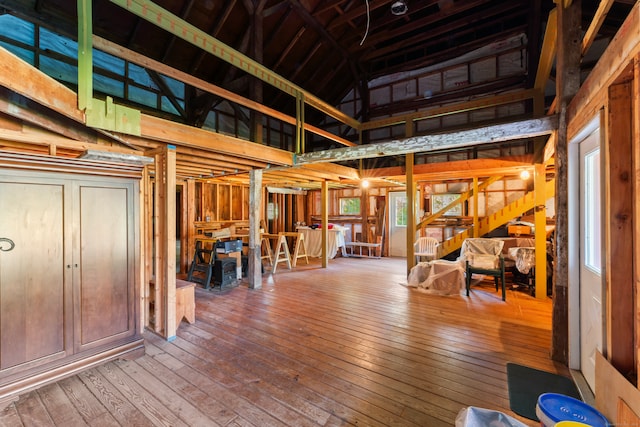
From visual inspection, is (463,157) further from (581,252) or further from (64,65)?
(64,65)

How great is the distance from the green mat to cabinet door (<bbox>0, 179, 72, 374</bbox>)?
3.68 metres

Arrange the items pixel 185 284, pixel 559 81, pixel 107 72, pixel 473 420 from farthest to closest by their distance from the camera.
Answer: pixel 107 72 → pixel 185 284 → pixel 559 81 → pixel 473 420

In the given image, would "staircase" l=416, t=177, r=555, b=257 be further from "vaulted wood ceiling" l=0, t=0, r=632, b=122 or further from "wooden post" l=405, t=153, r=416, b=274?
"vaulted wood ceiling" l=0, t=0, r=632, b=122

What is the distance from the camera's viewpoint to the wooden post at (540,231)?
4.49 m

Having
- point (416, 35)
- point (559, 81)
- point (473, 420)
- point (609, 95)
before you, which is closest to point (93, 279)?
point (473, 420)

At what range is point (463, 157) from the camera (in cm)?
773

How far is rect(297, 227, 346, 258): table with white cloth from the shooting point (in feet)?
27.8

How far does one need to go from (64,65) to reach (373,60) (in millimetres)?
7251

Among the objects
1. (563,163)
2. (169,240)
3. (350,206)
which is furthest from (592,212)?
(350,206)

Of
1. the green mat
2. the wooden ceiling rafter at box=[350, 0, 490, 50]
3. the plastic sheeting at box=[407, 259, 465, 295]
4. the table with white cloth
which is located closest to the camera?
the green mat

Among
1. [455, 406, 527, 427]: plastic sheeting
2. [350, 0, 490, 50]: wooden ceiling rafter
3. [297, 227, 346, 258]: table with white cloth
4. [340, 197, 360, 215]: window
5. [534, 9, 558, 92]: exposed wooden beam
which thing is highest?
[350, 0, 490, 50]: wooden ceiling rafter

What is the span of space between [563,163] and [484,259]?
2.68 metres

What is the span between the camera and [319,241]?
870 cm

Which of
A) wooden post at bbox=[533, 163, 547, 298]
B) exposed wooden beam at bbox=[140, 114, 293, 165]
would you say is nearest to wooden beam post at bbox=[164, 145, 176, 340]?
exposed wooden beam at bbox=[140, 114, 293, 165]
